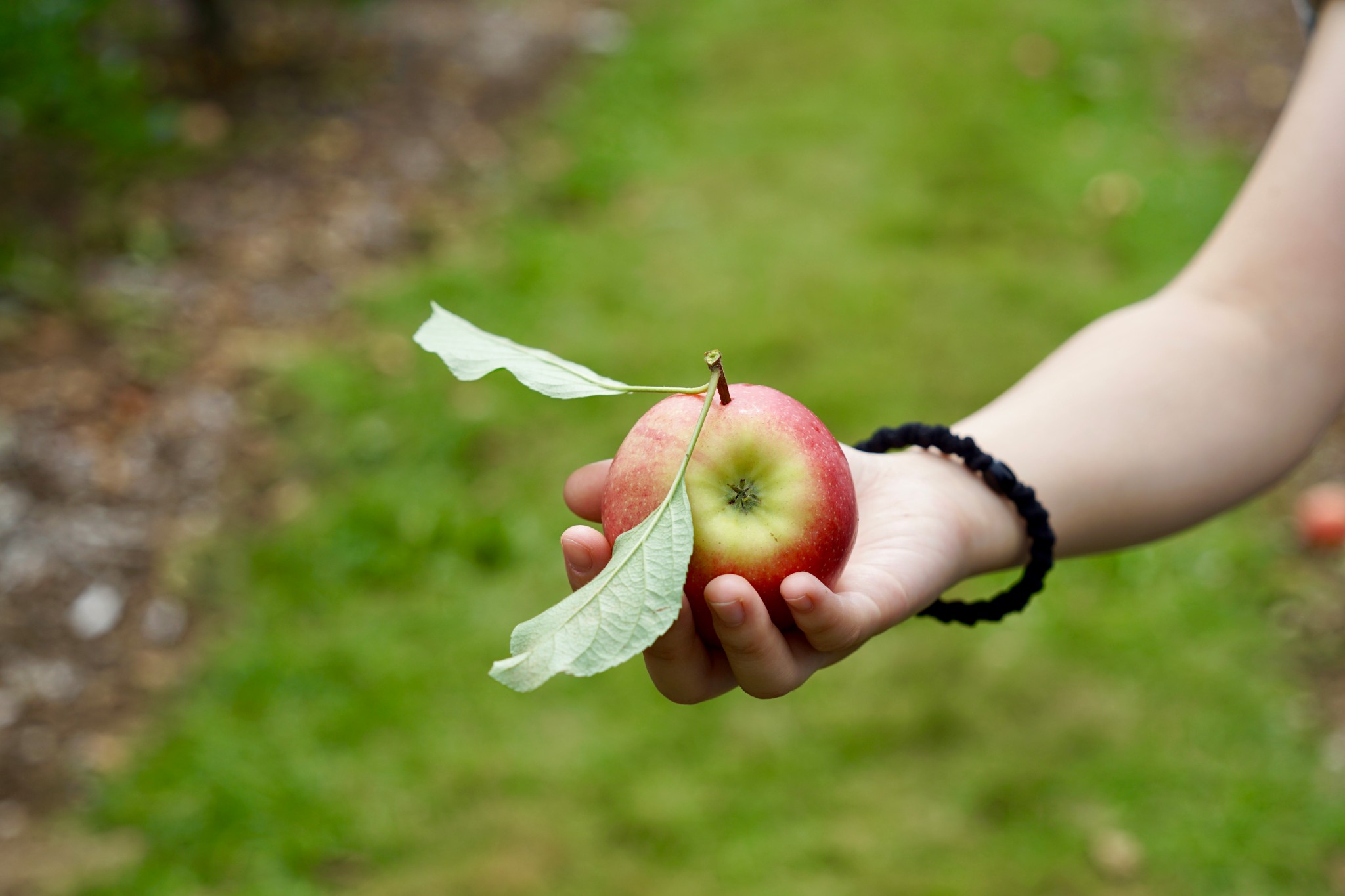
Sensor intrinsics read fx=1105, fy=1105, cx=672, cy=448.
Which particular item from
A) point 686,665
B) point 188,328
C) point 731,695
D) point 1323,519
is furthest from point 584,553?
point 188,328

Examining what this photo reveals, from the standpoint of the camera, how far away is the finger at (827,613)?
1153 millimetres

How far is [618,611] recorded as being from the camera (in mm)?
1194

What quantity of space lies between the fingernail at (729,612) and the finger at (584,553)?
169 mm

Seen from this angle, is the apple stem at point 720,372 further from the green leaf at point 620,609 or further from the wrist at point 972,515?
the wrist at point 972,515

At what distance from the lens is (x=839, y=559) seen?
1.34 m

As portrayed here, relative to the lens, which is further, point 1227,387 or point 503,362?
point 1227,387

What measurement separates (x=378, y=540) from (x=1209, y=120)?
154 inches

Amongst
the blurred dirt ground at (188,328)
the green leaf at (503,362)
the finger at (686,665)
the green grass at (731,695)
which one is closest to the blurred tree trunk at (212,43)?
the blurred dirt ground at (188,328)

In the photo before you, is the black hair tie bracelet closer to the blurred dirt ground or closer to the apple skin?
the apple skin

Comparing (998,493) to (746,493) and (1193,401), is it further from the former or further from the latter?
(746,493)

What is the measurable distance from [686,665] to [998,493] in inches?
21.7

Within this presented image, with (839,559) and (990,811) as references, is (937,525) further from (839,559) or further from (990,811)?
(990,811)

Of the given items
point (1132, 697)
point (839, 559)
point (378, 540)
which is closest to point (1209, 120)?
point (1132, 697)

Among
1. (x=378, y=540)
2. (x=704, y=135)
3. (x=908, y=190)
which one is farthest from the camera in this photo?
(x=704, y=135)
